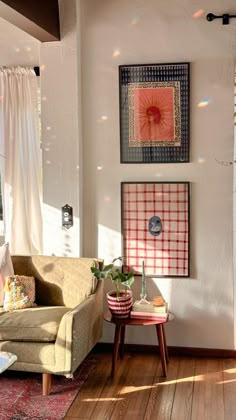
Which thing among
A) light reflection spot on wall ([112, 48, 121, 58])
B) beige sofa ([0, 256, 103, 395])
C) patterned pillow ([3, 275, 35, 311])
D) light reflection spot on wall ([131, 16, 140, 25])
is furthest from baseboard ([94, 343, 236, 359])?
light reflection spot on wall ([131, 16, 140, 25])

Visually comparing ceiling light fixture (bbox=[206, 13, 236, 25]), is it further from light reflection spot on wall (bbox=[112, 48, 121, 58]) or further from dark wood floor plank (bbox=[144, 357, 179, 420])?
dark wood floor plank (bbox=[144, 357, 179, 420])

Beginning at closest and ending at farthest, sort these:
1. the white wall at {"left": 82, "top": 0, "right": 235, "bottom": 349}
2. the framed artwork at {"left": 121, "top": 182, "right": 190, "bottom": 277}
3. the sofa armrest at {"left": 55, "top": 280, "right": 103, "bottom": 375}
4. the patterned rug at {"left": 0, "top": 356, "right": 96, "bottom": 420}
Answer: the patterned rug at {"left": 0, "top": 356, "right": 96, "bottom": 420} → the sofa armrest at {"left": 55, "top": 280, "right": 103, "bottom": 375} → the white wall at {"left": 82, "top": 0, "right": 235, "bottom": 349} → the framed artwork at {"left": 121, "top": 182, "right": 190, "bottom": 277}

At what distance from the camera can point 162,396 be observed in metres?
3.31

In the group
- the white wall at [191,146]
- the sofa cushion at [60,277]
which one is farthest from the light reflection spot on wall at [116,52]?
the sofa cushion at [60,277]

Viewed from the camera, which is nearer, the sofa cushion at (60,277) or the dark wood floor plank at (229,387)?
the dark wood floor plank at (229,387)

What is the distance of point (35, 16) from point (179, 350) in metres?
2.58

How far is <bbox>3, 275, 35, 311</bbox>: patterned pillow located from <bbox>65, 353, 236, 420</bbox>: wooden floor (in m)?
0.68

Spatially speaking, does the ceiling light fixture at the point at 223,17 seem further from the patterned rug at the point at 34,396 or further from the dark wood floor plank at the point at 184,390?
the patterned rug at the point at 34,396

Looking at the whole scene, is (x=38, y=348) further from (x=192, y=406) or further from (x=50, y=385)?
(x=192, y=406)

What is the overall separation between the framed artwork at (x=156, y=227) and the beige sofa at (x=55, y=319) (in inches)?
16.0

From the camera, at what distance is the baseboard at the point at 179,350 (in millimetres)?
3951

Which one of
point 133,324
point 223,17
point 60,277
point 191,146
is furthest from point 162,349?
point 223,17

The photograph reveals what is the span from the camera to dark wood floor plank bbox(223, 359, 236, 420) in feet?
10.2

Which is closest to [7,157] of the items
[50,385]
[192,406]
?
[50,385]
